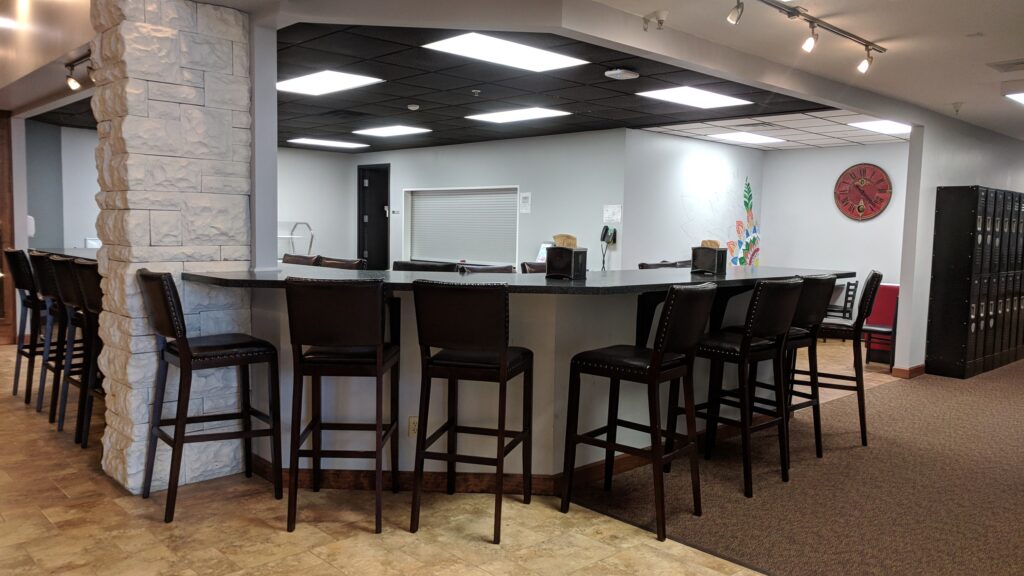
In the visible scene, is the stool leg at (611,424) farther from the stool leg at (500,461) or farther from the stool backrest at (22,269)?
the stool backrest at (22,269)

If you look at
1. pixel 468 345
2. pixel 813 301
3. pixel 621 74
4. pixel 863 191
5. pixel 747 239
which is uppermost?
pixel 621 74

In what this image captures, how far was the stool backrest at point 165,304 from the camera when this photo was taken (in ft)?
9.70

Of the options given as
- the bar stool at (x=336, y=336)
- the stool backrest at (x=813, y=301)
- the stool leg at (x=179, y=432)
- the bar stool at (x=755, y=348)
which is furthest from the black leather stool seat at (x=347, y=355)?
the stool backrest at (x=813, y=301)

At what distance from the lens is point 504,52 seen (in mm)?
4527

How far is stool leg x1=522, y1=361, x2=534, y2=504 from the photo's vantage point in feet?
10.2

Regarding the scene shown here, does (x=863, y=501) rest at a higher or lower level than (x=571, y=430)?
lower

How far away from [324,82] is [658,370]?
151 inches

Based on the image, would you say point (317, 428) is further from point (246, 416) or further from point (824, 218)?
point (824, 218)

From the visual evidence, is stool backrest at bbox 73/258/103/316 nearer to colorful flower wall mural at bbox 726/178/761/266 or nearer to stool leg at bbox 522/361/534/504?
stool leg at bbox 522/361/534/504

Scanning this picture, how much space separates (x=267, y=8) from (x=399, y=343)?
5.61 feet

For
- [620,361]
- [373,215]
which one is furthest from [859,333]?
[373,215]

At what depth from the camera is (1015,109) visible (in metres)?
6.25

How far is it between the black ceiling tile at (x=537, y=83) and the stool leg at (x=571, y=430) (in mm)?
2701

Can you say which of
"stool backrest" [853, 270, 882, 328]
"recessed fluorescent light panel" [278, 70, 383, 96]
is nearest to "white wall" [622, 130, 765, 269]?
"recessed fluorescent light panel" [278, 70, 383, 96]
